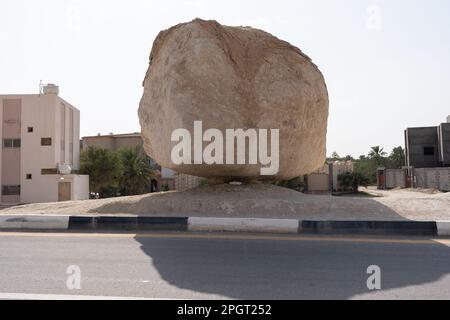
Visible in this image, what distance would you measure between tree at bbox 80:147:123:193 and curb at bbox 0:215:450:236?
28573 millimetres

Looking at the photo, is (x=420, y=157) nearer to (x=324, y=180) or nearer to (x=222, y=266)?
(x=324, y=180)

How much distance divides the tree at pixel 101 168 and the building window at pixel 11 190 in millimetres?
7128

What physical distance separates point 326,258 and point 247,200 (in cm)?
407

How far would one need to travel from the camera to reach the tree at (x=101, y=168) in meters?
36.0

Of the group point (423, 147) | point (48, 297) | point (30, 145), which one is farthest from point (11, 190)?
point (423, 147)

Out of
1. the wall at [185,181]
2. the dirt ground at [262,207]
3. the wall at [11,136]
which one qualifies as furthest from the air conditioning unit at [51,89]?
the dirt ground at [262,207]

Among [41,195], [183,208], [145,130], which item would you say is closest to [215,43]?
[145,130]

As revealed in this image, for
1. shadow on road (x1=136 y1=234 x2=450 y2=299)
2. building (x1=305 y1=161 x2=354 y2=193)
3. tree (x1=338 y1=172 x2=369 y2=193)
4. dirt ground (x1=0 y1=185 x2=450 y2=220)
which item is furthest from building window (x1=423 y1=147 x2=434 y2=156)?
shadow on road (x1=136 y1=234 x2=450 y2=299)

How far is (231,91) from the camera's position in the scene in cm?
987

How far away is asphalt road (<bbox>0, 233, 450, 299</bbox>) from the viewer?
3.93 meters

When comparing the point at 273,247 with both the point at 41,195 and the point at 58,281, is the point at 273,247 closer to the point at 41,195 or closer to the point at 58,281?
the point at 58,281

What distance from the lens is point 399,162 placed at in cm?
6044

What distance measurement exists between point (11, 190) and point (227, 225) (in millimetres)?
27233

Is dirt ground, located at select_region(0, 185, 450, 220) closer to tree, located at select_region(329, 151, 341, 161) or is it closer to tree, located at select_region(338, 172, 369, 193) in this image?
tree, located at select_region(338, 172, 369, 193)
